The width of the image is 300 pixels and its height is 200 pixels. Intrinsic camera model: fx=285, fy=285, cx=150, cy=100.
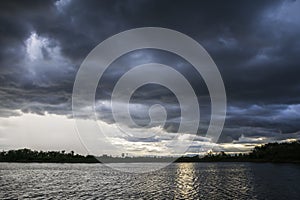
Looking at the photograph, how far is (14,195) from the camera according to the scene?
62500 mm

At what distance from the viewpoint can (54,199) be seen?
2281 inches

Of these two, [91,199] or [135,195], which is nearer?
[91,199]

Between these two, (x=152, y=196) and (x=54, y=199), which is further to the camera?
(x=152, y=196)

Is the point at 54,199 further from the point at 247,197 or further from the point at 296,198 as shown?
the point at 296,198

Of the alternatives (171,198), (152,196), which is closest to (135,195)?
(152,196)

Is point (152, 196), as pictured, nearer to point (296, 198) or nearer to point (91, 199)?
point (91, 199)

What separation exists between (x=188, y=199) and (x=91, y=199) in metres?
20.5

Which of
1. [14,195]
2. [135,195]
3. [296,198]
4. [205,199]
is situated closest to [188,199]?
[205,199]

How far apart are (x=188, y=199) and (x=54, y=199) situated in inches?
1098

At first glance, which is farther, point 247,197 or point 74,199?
point 247,197

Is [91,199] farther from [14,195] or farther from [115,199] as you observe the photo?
[14,195]

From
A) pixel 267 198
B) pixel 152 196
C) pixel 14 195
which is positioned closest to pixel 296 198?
pixel 267 198

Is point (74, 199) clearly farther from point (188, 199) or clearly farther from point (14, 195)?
point (188, 199)

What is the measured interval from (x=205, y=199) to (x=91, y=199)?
24029 mm
